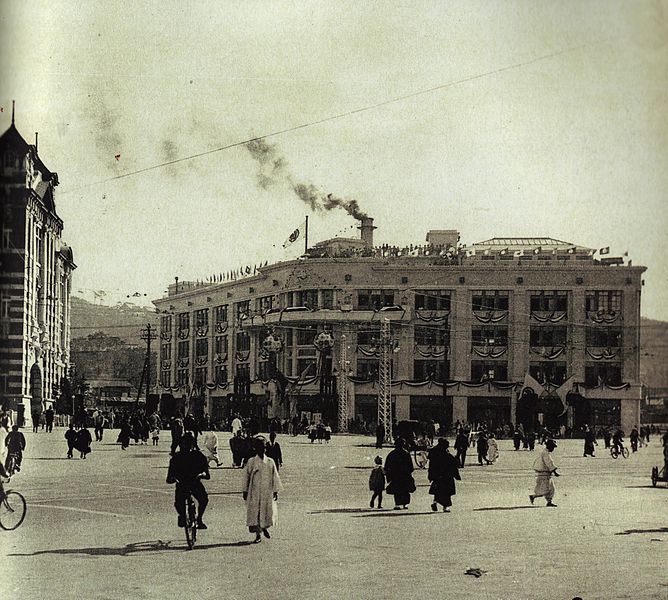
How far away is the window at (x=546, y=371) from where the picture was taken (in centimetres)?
3781

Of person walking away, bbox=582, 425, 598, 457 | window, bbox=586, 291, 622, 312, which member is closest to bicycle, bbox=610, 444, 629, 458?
person walking away, bbox=582, 425, 598, 457

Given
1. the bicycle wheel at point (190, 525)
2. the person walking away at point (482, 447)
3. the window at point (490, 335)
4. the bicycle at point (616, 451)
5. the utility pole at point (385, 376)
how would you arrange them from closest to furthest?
1. the bicycle wheel at point (190, 525)
2. the person walking away at point (482, 447)
3. the utility pole at point (385, 376)
4. the bicycle at point (616, 451)
5. the window at point (490, 335)

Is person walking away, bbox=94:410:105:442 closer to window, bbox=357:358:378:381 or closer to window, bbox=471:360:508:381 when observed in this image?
window, bbox=357:358:378:381

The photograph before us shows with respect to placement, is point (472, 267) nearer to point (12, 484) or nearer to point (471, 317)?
point (471, 317)

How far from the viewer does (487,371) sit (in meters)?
42.6

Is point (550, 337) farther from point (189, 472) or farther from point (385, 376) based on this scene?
point (189, 472)

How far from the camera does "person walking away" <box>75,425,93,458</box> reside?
15.0 metres

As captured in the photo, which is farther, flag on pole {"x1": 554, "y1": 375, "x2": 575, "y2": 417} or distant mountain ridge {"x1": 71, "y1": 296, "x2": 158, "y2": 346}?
flag on pole {"x1": 554, "y1": 375, "x2": 575, "y2": 417}

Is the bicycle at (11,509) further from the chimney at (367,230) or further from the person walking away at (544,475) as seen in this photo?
the person walking away at (544,475)

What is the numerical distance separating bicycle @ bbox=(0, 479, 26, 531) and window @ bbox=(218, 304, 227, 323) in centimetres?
1040

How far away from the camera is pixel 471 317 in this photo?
3844cm

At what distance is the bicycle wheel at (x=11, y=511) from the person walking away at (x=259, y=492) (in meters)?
2.38

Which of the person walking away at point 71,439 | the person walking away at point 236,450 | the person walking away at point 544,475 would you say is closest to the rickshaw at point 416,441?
the person walking away at point 236,450

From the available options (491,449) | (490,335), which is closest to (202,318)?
(491,449)
